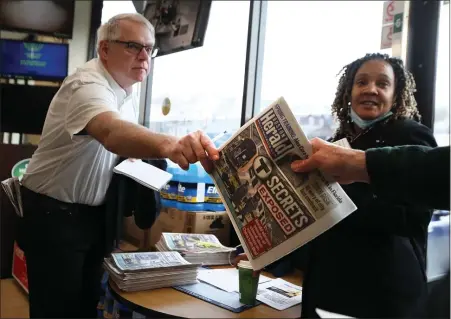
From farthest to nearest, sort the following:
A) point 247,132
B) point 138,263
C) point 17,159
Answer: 1. point 138,263
2. point 17,159
3. point 247,132

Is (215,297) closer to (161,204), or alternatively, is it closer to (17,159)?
(161,204)

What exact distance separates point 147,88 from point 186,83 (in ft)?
0.61

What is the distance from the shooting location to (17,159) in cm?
99

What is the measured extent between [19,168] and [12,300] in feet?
1.14

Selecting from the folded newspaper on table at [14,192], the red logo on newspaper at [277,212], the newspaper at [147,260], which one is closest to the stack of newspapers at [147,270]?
the newspaper at [147,260]

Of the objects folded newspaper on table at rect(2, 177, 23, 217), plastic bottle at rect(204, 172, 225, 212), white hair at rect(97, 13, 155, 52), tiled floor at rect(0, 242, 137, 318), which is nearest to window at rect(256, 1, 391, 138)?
plastic bottle at rect(204, 172, 225, 212)

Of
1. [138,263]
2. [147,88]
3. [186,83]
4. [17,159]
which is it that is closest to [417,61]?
[186,83]

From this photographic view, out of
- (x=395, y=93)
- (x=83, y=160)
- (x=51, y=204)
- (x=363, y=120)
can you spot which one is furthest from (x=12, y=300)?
(x=395, y=93)

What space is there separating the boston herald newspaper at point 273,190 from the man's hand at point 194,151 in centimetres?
2

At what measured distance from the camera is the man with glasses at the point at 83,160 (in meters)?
0.88

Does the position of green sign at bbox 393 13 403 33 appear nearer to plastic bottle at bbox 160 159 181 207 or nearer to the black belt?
plastic bottle at bbox 160 159 181 207

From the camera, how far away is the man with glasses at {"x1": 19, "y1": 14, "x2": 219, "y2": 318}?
2.89 feet

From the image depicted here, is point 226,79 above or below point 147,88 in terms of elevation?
above

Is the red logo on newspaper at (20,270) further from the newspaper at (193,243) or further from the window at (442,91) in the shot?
the window at (442,91)
